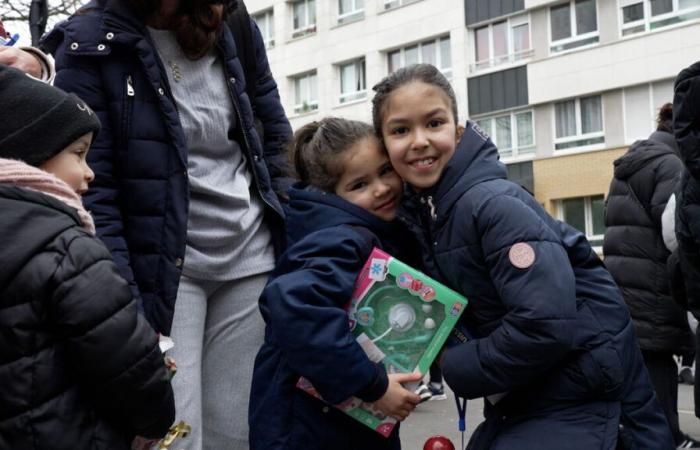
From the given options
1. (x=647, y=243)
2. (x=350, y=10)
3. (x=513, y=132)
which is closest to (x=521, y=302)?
(x=647, y=243)

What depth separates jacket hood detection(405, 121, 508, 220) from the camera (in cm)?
241

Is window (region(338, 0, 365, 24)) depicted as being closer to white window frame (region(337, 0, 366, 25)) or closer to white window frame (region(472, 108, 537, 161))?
white window frame (region(337, 0, 366, 25))

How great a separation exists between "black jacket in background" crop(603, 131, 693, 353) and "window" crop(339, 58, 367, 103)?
22007mm

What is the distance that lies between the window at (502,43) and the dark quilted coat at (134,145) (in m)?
21.7

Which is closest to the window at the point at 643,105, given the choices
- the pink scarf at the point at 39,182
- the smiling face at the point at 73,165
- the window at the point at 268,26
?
the window at the point at 268,26

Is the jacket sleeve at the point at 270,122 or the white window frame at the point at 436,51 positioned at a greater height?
the white window frame at the point at 436,51

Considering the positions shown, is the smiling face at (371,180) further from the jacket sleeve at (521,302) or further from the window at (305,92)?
the window at (305,92)

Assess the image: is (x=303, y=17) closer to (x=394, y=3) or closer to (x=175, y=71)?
(x=394, y=3)

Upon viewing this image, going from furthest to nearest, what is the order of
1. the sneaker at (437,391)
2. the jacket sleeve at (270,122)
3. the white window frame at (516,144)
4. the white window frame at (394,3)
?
the white window frame at (394,3) < the white window frame at (516,144) < the sneaker at (437,391) < the jacket sleeve at (270,122)

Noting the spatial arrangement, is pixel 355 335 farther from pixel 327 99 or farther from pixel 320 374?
pixel 327 99

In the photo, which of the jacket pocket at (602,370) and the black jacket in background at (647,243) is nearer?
the jacket pocket at (602,370)

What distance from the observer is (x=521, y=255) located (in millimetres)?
2215

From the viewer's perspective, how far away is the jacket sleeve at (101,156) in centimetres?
243

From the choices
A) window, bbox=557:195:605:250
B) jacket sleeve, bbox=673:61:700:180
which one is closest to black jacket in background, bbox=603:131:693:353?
jacket sleeve, bbox=673:61:700:180
